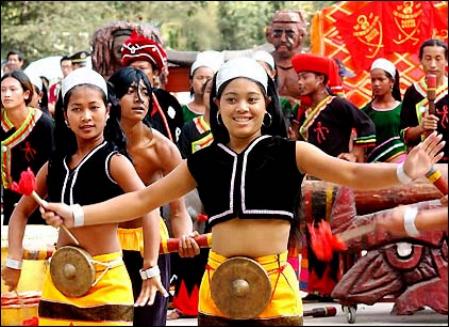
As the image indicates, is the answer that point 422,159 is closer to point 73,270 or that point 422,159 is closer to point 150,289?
point 150,289

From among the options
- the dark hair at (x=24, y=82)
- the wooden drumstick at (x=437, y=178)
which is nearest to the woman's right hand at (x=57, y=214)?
the wooden drumstick at (x=437, y=178)

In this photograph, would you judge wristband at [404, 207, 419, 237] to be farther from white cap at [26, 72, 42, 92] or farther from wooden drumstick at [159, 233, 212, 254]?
white cap at [26, 72, 42, 92]

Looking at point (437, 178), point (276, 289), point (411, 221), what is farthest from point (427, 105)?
point (411, 221)

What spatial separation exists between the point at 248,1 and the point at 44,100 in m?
22.9

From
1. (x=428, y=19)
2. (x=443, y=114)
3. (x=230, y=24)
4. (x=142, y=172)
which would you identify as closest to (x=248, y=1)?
(x=230, y=24)

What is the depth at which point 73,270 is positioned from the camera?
602 cm

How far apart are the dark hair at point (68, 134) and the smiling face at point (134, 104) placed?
0.53m

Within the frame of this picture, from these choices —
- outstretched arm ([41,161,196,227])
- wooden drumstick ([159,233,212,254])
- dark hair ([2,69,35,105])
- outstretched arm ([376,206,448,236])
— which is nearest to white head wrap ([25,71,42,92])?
dark hair ([2,69,35,105])

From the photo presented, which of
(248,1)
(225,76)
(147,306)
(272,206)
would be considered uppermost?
(248,1)

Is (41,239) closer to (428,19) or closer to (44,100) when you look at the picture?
(44,100)

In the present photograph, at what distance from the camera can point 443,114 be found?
953 centimetres

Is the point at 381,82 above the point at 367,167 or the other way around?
above

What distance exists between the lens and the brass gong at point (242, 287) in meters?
5.60

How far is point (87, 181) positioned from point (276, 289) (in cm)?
105
